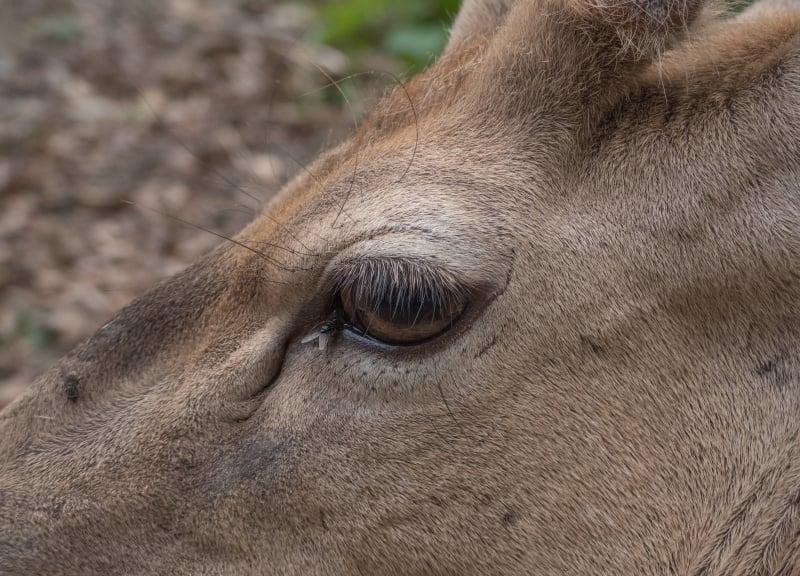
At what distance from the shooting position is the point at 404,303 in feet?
8.68

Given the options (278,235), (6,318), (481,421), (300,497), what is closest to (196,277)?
(278,235)

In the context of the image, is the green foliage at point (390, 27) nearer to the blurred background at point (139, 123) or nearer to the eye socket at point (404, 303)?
the blurred background at point (139, 123)

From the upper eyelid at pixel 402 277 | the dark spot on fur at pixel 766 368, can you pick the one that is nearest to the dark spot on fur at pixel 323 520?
the upper eyelid at pixel 402 277

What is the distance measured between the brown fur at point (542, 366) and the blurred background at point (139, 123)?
11.0 feet

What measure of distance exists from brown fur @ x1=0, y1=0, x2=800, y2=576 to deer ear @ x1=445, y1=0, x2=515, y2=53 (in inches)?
19.3

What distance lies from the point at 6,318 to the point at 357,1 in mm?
3640

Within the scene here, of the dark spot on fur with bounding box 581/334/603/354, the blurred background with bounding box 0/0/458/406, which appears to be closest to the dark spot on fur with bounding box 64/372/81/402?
the dark spot on fur with bounding box 581/334/603/354

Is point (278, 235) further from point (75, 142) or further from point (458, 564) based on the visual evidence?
point (75, 142)

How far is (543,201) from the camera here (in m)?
2.74

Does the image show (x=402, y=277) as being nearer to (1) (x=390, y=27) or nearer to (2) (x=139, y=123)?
(2) (x=139, y=123)

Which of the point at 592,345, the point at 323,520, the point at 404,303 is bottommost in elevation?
the point at 323,520

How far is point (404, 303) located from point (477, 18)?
4.20 feet

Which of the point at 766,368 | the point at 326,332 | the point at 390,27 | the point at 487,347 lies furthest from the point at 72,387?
the point at 390,27

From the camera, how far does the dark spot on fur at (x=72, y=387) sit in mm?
3154
